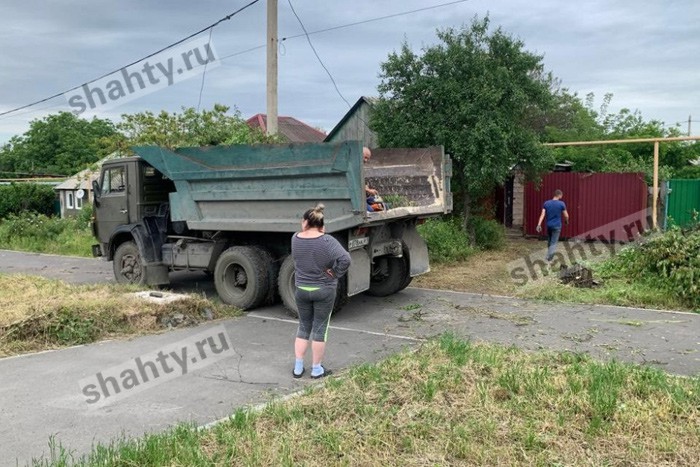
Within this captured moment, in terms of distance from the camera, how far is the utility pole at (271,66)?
41.1 feet

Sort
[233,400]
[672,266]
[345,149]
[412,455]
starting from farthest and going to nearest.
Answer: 1. [672,266]
2. [345,149]
3. [233,400]
4. [412,455]

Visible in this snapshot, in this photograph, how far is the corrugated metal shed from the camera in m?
16.0

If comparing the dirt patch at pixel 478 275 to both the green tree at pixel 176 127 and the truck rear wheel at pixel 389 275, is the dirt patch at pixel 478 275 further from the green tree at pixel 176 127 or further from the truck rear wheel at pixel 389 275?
the green tree at pixel 176 127

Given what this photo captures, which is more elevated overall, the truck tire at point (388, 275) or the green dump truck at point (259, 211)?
the green dump truck at point (259, 211)

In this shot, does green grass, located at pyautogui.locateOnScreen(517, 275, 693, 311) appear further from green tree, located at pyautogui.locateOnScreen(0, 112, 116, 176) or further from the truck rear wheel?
green tree, located at pyautogui.locateOnScreen(0, 112, 116, 176)

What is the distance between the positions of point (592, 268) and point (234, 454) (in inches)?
342

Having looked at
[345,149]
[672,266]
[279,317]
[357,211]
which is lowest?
[279,317]

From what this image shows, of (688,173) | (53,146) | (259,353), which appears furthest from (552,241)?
(53,146)

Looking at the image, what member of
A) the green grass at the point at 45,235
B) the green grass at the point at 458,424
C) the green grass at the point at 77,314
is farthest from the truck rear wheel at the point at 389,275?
the green grass at the point at 45,235

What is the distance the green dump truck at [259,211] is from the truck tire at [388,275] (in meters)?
0.02

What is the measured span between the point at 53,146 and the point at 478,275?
55920mm

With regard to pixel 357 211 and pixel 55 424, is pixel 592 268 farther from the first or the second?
pixel 55 424

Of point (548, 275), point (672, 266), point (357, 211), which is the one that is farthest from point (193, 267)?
point (672, 266)

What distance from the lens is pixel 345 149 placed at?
7730 millimetres
